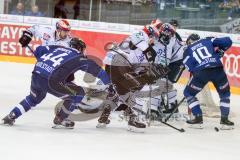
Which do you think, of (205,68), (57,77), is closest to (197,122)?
(205,68)

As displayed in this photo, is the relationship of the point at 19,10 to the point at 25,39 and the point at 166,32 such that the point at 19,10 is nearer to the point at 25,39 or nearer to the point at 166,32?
the point at 25,39

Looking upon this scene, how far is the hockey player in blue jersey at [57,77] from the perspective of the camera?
5992 mm

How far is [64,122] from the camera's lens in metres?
6.18

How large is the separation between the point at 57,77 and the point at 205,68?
1.56 meters

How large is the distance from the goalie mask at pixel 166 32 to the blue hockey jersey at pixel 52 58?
1272mm

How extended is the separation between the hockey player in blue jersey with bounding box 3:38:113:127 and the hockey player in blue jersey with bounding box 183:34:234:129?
1.07m

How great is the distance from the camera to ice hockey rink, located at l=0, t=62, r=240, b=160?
5.18 metres

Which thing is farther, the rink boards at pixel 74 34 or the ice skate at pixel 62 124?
the rink boards at pixel 74 34

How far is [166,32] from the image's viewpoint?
7016mm

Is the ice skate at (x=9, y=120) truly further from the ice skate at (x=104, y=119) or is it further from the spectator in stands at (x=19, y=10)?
the spectator in stands at (x=19, y=10)

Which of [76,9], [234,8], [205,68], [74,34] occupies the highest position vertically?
[234,8]

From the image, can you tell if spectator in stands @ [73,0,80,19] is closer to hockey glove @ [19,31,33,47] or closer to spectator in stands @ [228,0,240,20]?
spectator in stands @ [228,0,240,20]

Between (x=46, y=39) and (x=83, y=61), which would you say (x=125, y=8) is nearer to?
(x=46, y=39)

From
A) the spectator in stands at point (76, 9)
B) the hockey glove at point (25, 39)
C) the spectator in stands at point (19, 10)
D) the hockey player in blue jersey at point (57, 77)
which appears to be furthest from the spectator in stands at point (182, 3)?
the hockey player in blue jersey at point (57, 77)
